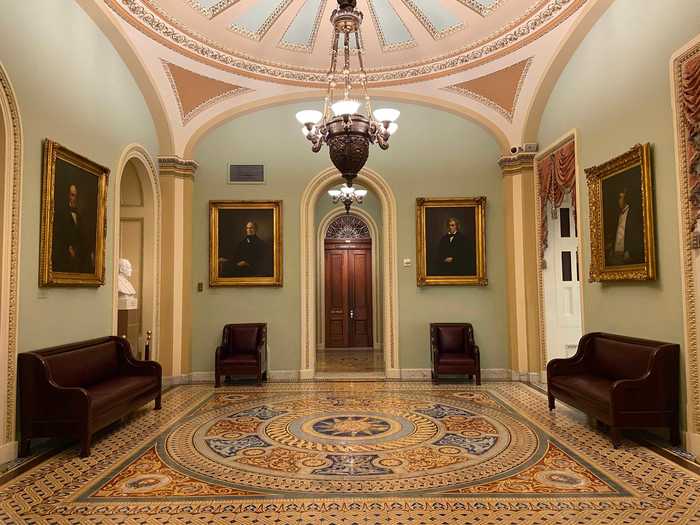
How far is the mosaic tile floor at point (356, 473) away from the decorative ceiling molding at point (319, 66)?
4900 mm

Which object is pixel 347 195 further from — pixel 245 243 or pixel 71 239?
pixel 71 239

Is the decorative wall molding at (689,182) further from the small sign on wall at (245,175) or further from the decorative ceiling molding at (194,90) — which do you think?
the decorative ceiling molding at (194,90)

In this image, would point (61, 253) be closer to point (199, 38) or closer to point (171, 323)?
point (171, 323)

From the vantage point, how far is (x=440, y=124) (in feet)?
27.6

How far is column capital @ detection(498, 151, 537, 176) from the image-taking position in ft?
25.6

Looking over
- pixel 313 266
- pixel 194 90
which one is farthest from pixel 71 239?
pixel 313 266

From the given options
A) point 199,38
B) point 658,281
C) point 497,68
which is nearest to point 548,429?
point 658,281

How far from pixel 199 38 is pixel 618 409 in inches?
270

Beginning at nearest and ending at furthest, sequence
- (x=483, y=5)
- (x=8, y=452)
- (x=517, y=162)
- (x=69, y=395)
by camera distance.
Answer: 1. (x=8, y=452)
2. (x=69, y=395)
3. (x=483, y=5)
4. (x=517, y=162)

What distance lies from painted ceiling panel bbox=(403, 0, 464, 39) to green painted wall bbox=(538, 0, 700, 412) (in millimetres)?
1717

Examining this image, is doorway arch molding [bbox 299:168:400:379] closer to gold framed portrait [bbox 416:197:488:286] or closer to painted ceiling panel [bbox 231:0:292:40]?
gold framed portrait [bbox 416:197:488:286]

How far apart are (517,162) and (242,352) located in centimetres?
544

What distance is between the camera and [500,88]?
7688 mm

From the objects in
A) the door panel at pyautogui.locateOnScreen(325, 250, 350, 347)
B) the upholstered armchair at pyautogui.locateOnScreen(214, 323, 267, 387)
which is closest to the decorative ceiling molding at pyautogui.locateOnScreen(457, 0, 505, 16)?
the upholstered armchair at pyautogui.locateOnScreen(214, 323, 267, 387)
